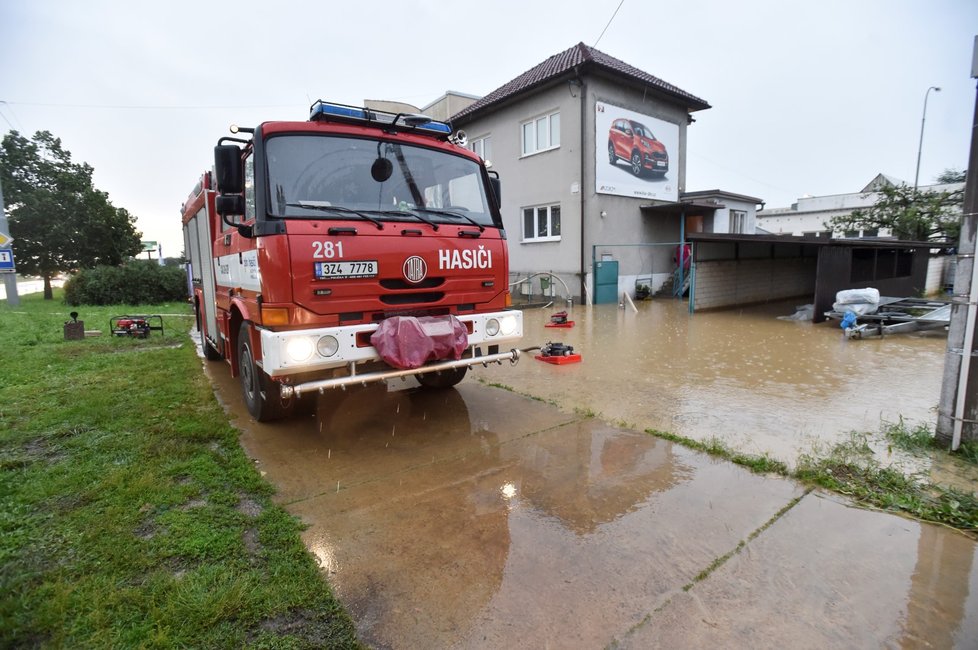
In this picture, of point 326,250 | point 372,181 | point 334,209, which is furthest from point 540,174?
point 326,250

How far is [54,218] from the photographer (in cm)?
2191

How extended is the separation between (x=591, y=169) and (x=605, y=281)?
334 centimetres

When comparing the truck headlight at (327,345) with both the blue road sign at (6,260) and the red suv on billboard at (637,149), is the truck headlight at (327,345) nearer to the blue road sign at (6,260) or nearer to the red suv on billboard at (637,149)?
the red suv on billboard at (637,149)

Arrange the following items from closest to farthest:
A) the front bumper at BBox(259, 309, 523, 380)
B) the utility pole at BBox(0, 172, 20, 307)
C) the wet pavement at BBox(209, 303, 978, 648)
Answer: the wet pavement at BBox(209, 303, 978, 648)
the front bumper at BBox(259, 309, 523, 380)
the utility pole at BBox(0, 172, 20, 307)

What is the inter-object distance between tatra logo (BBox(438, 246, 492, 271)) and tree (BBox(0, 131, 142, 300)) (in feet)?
82.3

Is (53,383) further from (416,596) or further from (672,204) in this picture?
(672,204)

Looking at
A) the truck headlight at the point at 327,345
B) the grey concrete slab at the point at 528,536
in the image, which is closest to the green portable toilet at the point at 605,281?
the grey concrete slab at the point at 528,536

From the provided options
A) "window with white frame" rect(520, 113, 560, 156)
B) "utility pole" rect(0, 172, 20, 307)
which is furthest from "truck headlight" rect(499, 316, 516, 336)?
"utility pole" rect(0, 172, 20, 307)

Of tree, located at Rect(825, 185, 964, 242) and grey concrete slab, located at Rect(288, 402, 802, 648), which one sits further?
tree, located at Rect(825, 185, 964, 242)

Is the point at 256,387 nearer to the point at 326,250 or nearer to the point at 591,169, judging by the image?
the point at 326,250

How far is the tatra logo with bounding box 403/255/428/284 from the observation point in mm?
3887

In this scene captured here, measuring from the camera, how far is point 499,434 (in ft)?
14.5

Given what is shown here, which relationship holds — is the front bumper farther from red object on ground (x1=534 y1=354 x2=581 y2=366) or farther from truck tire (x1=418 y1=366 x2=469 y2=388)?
red object on ground (x1=534 y1=354 x2=581 y2=366)

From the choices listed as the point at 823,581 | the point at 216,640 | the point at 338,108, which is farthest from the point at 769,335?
the point at 216,640
